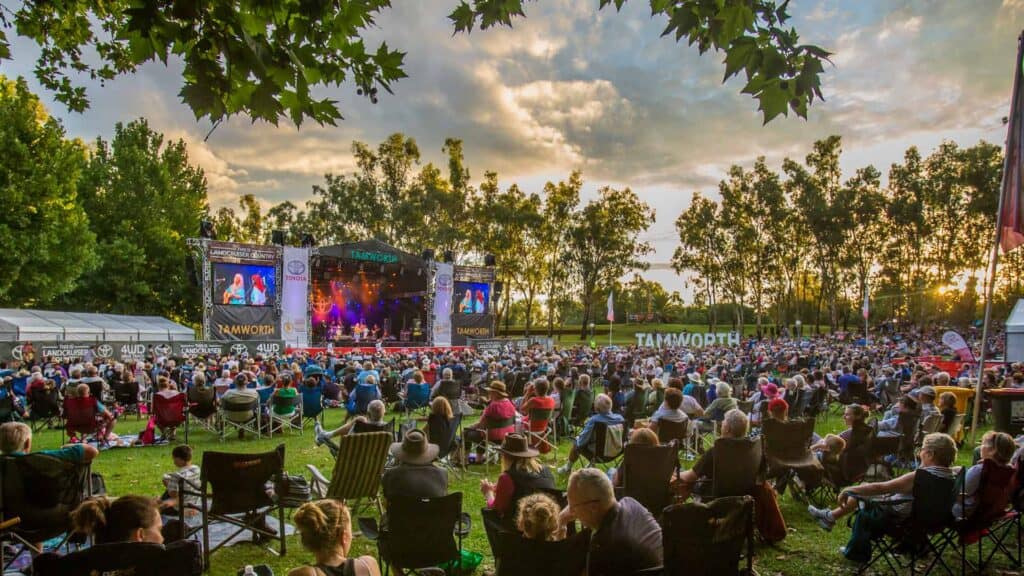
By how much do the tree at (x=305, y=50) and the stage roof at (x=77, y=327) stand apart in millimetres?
20149

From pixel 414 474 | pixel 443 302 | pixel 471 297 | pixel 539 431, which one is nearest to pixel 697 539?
pixel 414 474

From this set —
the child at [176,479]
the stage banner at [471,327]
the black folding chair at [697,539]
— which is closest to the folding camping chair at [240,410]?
the child at [176,479]

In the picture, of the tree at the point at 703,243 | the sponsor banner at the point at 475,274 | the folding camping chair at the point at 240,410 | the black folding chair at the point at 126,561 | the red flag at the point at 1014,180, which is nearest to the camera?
the black folding chair at the point at 126,561

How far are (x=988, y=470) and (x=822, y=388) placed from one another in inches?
234

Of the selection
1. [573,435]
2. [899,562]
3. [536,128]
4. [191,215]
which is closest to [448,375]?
[573,435]

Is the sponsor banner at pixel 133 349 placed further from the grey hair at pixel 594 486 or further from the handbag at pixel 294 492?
the grey hair at pixel 594 486

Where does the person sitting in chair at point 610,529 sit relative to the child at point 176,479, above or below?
above

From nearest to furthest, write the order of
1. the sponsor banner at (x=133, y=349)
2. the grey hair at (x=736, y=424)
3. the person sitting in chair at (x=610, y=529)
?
the person sitting in chair at (x=610, y=529), the grey hair at (x=736, y=424), the sponsor banner at (x=133, y=349)

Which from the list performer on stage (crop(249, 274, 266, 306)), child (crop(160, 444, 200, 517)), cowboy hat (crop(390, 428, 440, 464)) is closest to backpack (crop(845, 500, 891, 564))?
cowboy hat (crop(390, 428, 440, 464))

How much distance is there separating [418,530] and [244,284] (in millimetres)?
21939

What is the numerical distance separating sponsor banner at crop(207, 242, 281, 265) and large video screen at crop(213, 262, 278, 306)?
20 centimetres

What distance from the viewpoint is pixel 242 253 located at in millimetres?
22672

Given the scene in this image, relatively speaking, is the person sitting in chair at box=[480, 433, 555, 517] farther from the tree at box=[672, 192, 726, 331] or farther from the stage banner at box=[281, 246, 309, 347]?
the tree at box=[672, 192, 726, 331]

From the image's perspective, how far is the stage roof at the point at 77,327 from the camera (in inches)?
726
